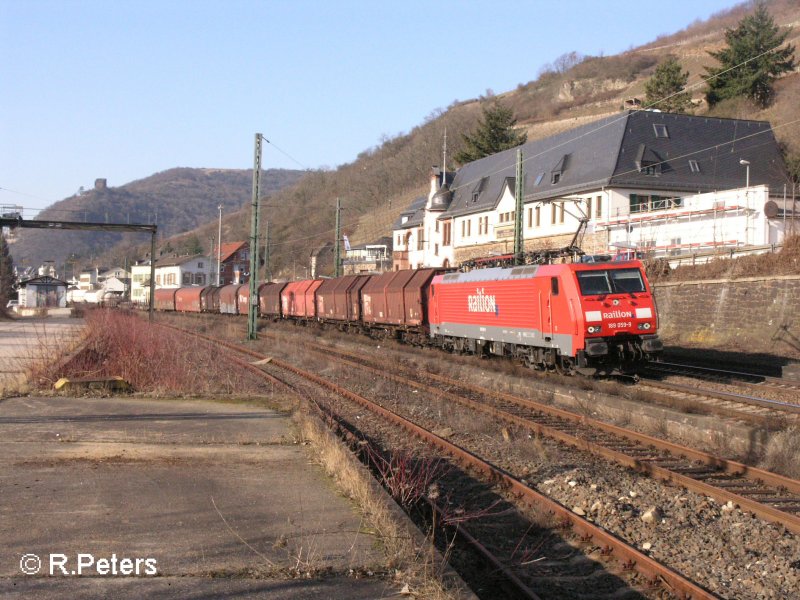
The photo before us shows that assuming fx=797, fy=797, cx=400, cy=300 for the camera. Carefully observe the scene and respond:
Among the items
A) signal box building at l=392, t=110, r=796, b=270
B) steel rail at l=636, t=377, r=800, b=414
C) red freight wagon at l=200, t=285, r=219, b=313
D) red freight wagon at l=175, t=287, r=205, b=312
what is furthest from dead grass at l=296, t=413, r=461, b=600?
red freight wagon at l=175, t=287, r=205, b=312

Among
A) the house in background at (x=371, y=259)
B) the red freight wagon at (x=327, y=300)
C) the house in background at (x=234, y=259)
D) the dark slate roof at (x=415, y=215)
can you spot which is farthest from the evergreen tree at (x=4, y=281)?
the dark slate roof at (x=415, y=215)

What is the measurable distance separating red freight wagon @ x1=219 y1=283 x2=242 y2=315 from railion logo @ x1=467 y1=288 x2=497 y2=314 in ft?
107

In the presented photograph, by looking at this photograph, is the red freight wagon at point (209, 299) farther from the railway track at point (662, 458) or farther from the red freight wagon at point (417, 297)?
the railway track at point (662, 458)

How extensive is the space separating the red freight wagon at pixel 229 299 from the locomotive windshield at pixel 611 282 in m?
38.9

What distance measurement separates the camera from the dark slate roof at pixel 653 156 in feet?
153

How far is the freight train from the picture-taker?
57.0 feet

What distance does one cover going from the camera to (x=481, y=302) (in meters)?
22.6

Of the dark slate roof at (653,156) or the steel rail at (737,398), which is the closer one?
the steel rail at (737,398)

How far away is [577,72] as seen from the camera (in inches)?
5576

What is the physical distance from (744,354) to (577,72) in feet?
416

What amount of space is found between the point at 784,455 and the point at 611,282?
7794 mm

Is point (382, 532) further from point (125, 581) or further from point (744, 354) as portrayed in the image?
point (744, 354)

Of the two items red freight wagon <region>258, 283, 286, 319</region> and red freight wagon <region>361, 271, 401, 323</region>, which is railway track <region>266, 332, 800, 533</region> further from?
→ red freight wagon <region>258, 283, 286, 319</region>

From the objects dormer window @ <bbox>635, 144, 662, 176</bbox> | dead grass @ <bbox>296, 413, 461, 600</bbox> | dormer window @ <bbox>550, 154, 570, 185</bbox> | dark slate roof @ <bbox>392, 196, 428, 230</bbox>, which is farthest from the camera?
dark slate roof @ <bbox>392, 196, 428, 230</bbox>
